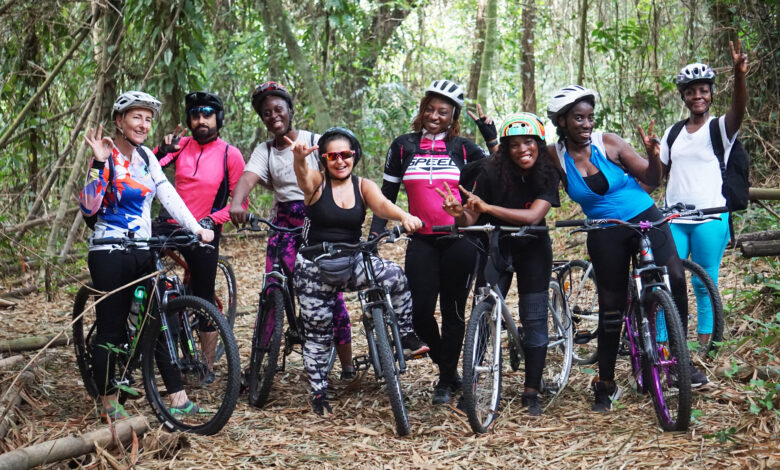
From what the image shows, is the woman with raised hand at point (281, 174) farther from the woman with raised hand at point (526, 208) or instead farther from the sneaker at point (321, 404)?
the woman with raised hand at point (526, 208)

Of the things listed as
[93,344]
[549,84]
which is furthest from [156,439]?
[549,84]

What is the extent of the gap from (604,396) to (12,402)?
342cm

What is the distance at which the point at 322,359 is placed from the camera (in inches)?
184

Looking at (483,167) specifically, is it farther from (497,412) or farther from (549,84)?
(549,84)

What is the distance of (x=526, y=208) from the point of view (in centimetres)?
452

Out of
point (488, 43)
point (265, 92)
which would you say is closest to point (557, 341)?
point (265, 92)

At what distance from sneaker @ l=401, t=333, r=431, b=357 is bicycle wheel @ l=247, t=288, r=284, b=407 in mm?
814

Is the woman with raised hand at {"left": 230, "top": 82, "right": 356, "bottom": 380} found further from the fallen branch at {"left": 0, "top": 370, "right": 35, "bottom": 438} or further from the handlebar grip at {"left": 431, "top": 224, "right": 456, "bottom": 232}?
the fallen branch at {"left": 0, "top": 370, "right": 35, "bottom": 438}

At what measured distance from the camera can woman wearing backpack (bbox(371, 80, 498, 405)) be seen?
4668mm

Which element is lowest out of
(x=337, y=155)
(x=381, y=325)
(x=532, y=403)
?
(x=532, y=403)

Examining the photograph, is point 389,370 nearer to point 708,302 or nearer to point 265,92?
point 265,92

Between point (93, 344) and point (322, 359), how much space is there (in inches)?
54.7

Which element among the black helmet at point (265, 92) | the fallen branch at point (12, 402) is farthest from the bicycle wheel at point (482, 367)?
the fallen branch at point (12, 402)

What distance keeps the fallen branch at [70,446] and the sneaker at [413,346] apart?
1.55 meters
